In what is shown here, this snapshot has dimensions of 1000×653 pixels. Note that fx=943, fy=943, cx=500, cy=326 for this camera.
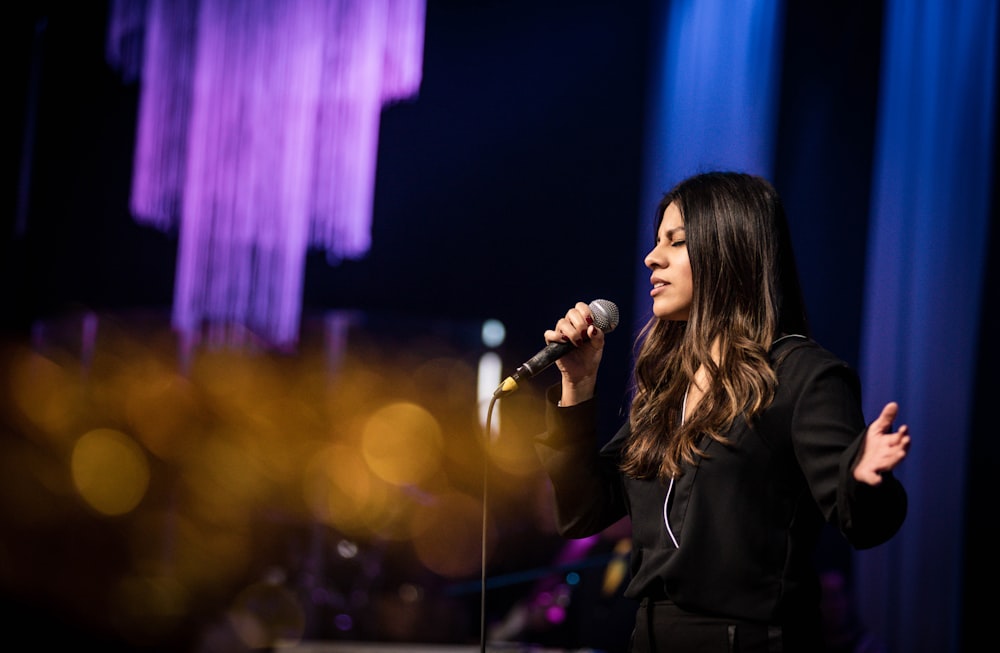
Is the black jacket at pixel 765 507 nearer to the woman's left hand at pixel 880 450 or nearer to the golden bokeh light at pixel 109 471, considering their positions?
the woman's left hand at pixel 880 450

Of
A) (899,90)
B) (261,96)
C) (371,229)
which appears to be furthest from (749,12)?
(261,96)

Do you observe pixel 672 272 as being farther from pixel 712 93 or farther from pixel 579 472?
pixel 712 93

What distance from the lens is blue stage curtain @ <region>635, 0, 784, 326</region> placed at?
3.55 metres

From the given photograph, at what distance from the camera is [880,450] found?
1.07 m

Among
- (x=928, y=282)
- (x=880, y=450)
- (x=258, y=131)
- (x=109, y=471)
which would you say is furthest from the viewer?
(x=258, y=131)

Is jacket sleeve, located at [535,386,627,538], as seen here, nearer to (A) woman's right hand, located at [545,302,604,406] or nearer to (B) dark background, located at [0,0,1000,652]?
(A) woman's right hand, located at [545,302,604,406]

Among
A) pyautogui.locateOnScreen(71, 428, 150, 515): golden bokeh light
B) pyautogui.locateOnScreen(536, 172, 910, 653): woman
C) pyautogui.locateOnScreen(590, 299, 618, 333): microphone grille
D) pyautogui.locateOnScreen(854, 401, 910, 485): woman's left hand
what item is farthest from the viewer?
pyautogui.locateOnScreen(71, 428, 150, 515): golden bokeh light

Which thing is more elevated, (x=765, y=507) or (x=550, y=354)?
(x=550, y=354)

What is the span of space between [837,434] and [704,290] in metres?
0.33

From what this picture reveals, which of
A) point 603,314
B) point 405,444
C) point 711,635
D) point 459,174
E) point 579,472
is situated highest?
point 459,174

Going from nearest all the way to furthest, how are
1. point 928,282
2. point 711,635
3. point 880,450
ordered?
point 880,450
point 711,635
point 928,282

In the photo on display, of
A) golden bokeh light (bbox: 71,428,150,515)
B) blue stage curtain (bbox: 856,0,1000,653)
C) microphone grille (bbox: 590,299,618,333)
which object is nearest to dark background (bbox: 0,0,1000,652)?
blue stage curtain (bbox: 856,0,1000,653)

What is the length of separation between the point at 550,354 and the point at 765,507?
1.33ft

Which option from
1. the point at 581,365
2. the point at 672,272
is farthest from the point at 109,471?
the point at 672,272
